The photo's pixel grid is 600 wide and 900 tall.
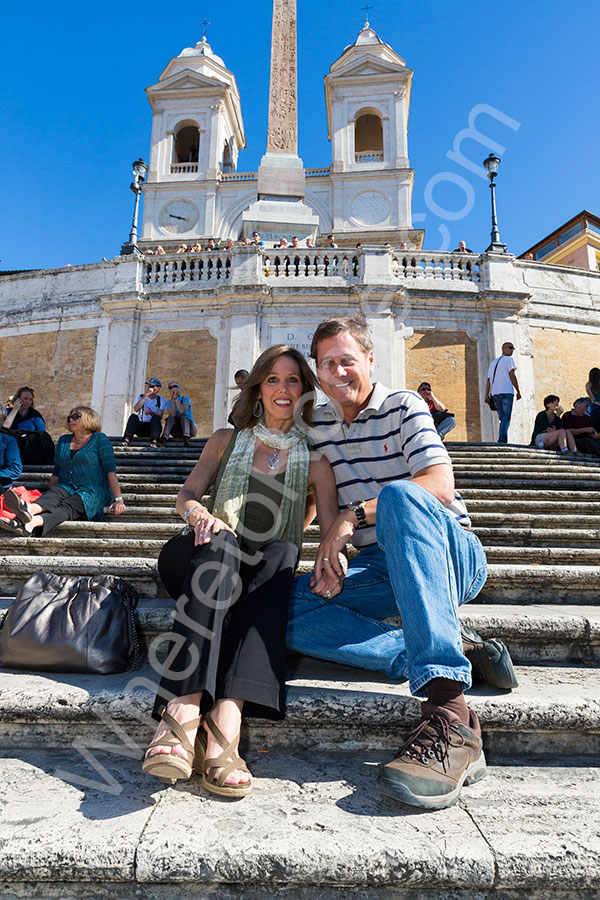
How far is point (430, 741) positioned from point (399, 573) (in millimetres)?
468

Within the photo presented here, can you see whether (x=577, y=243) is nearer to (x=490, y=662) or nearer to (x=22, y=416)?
(x=22, y=416)

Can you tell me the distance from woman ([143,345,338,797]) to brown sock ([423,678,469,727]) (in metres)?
0.45

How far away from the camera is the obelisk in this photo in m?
14.6

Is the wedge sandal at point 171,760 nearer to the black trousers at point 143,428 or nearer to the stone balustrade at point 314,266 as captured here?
the black trousers at point 143,428

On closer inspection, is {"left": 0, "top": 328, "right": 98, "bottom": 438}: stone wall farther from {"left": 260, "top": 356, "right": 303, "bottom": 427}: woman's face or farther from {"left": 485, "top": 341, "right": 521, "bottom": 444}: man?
{"left": 260, "top": 356, "right": 303, "bottom": 427}: woman's face

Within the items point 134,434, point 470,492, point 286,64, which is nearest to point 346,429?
point 470,492

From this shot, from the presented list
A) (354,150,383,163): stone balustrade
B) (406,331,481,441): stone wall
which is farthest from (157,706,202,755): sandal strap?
(354,150,383,163): stone balustrade

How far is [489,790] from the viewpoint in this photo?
1594mm

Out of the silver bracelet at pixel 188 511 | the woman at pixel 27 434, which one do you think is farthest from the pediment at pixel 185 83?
the silver bracelet at pixel 188 511

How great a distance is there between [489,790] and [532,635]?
2.80 ft

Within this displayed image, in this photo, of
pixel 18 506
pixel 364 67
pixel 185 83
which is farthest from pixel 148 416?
pixel 364 67

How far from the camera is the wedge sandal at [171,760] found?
1.51m

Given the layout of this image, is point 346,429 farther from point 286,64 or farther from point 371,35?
point 371,35

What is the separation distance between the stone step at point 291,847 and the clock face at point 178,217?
84.0 feet
